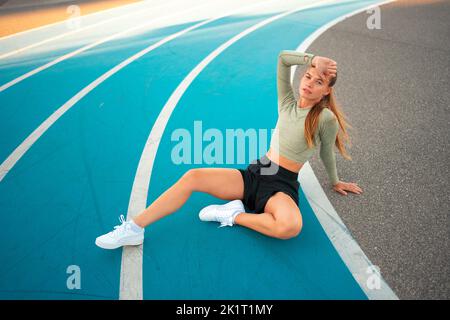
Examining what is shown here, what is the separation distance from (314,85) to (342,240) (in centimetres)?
139

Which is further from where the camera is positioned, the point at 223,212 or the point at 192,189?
the point at 223,212

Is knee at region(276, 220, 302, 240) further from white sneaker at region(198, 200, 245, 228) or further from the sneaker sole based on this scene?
the sneaker sole

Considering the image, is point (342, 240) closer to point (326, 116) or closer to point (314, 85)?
point (326, 116)

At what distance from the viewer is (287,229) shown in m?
3.10

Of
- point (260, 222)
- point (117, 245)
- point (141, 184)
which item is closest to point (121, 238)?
point (117, 245)

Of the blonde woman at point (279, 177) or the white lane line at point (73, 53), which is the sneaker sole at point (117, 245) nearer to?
the blonde woman at point (279, 177)

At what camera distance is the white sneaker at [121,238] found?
3.16 metres

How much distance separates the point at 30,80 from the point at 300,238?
5202 millimetres

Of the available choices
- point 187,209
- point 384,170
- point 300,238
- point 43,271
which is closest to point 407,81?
point 384,170

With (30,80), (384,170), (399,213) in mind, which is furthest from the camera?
(30,80)

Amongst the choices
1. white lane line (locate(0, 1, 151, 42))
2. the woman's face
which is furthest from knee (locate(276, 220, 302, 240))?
white lane line (locate(0, 1, 151, 42))

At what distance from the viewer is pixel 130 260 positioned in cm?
315
